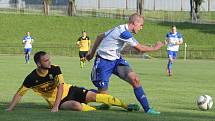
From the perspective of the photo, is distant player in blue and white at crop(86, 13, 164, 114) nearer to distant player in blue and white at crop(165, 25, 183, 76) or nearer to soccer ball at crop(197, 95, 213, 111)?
soccer ball at crop(197, 95, 213, 111)

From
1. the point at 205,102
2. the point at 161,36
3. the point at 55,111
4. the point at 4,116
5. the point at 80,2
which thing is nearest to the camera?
the point at 4,116

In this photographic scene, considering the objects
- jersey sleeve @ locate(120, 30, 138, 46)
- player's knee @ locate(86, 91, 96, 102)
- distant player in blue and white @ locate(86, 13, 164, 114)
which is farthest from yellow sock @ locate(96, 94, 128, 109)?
jersey sleeve @ locate(120, 30, 138, 46)

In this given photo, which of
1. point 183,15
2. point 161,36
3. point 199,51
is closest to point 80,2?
point 183,15

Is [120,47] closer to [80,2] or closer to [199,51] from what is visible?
[199,51]

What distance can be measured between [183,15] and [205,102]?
8826 cm

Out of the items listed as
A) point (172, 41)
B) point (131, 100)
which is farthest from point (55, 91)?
point (172, 41)

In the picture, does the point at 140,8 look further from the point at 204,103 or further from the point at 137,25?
the point at 137,25

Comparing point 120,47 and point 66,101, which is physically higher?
point 120,47

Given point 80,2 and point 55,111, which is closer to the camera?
point 55,111

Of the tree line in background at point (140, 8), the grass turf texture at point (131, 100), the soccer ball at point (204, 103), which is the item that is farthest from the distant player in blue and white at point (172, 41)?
the tree line in background at point (140, 8)

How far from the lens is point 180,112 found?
43.0ft

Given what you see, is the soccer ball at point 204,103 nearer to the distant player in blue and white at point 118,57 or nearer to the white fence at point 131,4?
the distant player in blue and white at point 118,57

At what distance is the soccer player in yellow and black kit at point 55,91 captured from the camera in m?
12.7

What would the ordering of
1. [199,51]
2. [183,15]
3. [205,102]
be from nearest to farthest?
[205,102] → [199,51] → [183,15]
